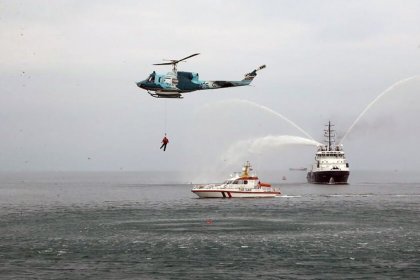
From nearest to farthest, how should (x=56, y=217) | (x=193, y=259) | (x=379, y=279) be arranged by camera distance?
(x=379, y=279)
(x=193, y=259)
(x=56, y=217)

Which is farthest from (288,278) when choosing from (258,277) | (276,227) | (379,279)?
(276,227)

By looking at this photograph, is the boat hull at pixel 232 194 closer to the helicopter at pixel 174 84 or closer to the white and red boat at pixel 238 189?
the white and red boat at pixel 238 189

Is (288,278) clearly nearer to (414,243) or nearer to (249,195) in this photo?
(414,243)

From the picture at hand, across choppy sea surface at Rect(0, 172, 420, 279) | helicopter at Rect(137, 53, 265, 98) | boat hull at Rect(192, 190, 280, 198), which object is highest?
helicopter at Rect(137, 53, 265, 98)

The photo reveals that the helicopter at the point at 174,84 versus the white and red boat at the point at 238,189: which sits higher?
the helicopter at the point at 174,84

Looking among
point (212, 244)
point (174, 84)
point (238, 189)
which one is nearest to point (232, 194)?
point (238, 189)

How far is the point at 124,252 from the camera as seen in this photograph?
209 feet

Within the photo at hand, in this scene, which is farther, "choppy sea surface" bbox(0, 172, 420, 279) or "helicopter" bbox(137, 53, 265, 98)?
"helicopter" bbox(137, 53, 265, 98)

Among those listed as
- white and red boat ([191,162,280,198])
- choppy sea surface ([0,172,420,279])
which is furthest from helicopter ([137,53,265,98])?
white and red boat ([191,162,280,198])

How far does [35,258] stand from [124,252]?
9.33 meters

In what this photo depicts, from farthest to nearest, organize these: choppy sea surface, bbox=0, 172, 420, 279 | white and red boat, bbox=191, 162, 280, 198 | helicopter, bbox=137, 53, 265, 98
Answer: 1. white and red boat, bbox=191, 162, 280, 198
2. helicopter, bbox=137, 53, 265, 98
3. choppy sea surface, bbox=0, 172, 420, 279

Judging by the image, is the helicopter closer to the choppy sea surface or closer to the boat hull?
the choppy sea surface

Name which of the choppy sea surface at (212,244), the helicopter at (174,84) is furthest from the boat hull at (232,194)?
the helicopter at (174,84)

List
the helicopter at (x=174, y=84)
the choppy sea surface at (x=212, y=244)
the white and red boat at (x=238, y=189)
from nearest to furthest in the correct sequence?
the choppy sea surface at (x=212, y=244) → the helicopter at (x=174, y=84) → the white and red boat at (x=238, y=189)
